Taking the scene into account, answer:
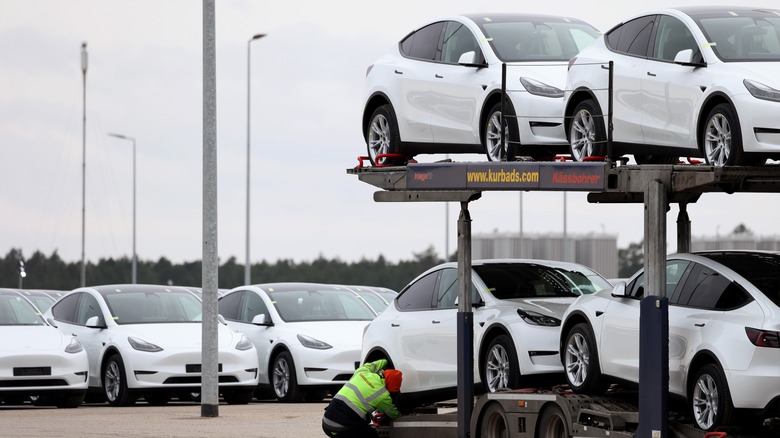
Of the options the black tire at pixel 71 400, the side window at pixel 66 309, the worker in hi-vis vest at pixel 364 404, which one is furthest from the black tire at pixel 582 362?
the side window at pixel 66 309

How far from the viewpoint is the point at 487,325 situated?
1436 cm

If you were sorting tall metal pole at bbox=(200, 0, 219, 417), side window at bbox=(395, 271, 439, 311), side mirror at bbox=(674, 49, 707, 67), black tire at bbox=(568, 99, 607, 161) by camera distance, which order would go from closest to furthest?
side mirror at bbox=(674, 49, 707, 67), black tire at bbox=(568, 99, 607, 161), side window at bbox=(395, 271, 439, 311), tall metal pole at bbox=(200, 0, 219, 417)

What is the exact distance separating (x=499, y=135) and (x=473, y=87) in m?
0.70

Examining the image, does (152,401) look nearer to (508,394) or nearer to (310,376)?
(310,376)

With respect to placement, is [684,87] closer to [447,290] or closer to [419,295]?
[447,290]

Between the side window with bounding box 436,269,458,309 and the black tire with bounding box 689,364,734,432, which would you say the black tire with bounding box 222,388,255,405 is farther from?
the black tire with bounding box 689,364,734,432

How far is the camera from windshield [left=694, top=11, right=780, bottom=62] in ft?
40.0

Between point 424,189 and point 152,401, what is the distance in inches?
392

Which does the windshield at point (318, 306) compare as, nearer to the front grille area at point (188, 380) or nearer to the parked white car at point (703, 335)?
the front grille area at point (188, 380)

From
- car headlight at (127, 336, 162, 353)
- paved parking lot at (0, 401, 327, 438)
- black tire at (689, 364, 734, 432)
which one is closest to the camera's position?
black tire at (689, 364, 734, 432)

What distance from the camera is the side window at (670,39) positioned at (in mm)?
12742

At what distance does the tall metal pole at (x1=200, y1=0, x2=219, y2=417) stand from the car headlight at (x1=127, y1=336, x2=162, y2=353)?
119 centimetres

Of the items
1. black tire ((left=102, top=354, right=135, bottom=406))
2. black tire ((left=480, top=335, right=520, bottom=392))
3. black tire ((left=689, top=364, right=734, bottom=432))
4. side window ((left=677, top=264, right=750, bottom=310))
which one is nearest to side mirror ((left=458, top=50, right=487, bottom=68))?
black tire ((left=480, top=335, right=520, bottom=392))

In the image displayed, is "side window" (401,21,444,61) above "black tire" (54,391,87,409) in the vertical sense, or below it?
above
